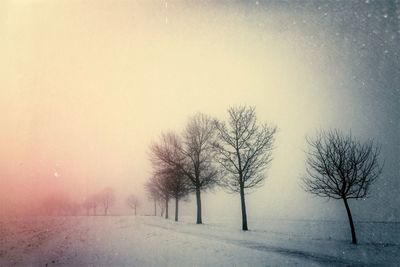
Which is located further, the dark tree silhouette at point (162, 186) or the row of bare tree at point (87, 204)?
the row of bare tree at point (87, 204)

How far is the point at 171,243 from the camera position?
43.1ft

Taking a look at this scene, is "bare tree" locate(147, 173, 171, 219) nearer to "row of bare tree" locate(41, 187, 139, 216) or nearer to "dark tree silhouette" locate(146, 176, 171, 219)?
"dark tree silhouette" locate(146, 176, 171, 219)

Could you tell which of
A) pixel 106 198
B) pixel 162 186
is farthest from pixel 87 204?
pixel 162 186

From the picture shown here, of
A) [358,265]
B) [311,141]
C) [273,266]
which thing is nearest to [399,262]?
[358,265]

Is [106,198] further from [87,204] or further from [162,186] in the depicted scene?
[162,186]

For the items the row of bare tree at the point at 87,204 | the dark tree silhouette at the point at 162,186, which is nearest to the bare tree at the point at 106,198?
the row of bare tree at the point at 87,204

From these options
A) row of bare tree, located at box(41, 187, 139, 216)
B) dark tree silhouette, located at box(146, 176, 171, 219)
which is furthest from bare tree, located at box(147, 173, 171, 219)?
row of bare tree, located at box(41, 187, 139, 216)

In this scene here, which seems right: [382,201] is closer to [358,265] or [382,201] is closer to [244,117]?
[244,117]

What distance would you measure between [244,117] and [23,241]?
18.6 metres

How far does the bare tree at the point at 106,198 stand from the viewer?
100188 mm

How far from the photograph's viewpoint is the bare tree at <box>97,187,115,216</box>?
10019 cm

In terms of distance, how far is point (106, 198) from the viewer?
10056cm

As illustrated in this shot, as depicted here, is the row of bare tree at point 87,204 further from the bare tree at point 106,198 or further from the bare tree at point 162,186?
the bare tree at point 162,186

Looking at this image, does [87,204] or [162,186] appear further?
[87,204]
